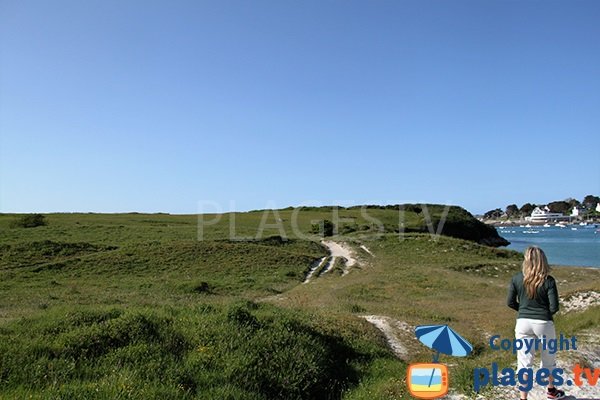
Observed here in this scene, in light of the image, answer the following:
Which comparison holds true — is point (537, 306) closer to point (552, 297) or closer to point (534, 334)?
point (552, 297)

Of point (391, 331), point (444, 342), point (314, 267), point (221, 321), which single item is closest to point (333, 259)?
point (314, 267)

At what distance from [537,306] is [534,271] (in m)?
0.56

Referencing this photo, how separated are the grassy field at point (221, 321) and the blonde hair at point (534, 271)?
2108 mm

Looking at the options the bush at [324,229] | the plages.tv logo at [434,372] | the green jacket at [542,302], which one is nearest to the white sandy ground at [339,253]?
the bush at [324,229]

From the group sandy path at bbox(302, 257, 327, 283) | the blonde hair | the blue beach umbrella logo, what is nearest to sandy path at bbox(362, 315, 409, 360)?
the blue beach umbrella logo

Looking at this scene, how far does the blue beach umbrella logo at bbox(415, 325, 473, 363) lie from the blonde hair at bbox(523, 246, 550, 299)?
1354mm

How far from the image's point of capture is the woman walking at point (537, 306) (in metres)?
7.18

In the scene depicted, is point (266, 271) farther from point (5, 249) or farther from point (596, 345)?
point (596, 345)

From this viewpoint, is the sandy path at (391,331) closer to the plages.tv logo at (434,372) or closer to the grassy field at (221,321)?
the grassy field at (221,321)

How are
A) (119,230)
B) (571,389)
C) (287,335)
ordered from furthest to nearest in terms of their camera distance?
(119,230), (287,335), (571,389)

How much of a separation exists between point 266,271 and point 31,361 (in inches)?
1297

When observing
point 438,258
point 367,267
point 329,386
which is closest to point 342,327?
point 329,386

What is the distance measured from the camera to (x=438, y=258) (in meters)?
51.1

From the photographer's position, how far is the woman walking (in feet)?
23.6
